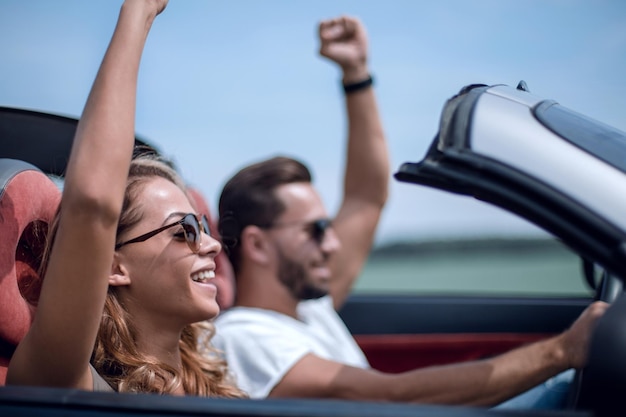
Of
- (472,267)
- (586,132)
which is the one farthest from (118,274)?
(472,267)

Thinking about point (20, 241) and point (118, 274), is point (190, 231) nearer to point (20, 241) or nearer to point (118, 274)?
point (118, 274)

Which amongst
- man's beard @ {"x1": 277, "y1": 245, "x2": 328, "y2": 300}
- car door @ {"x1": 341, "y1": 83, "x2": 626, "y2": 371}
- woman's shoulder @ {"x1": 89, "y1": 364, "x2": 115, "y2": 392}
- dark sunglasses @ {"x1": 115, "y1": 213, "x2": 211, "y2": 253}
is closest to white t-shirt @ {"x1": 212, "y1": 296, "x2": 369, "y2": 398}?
man's beard @ {"x1": 277, "y1": 245, "x2": 328, "y2": 300}

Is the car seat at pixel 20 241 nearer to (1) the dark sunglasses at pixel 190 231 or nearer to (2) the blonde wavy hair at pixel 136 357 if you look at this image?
(2) the blonde wavy hair at pixel 136 357

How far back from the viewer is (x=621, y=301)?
4.05 ft

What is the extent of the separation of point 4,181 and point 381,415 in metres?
1.10

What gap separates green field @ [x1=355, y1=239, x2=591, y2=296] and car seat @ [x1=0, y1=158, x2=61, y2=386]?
31.1ft

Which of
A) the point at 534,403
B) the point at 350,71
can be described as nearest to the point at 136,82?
the point at 534,403

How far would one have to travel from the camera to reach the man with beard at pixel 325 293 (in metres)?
2.09

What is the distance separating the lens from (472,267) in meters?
17.0

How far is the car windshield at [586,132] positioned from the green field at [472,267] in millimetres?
9240

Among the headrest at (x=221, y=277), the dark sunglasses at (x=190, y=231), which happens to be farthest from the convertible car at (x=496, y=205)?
the headrest at (x=221, y=277)

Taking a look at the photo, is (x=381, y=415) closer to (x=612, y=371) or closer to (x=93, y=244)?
(x=612, y=371)

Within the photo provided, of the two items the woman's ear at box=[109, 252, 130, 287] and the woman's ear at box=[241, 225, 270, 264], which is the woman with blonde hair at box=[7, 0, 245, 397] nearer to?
the woman's ear at box=[109, 252, 130, 287]

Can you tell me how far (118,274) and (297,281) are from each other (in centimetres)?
134
